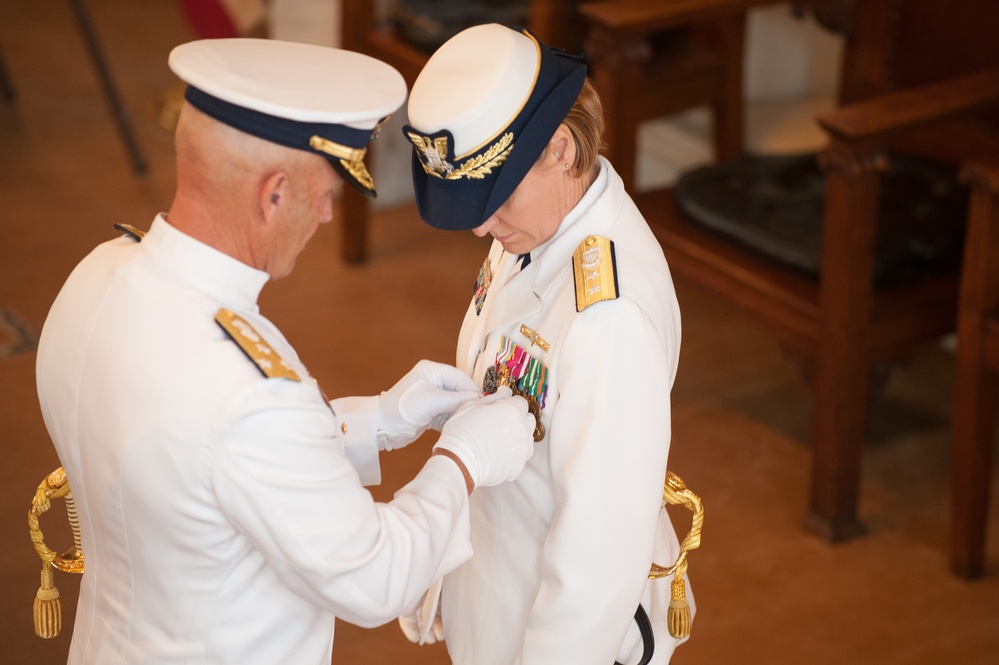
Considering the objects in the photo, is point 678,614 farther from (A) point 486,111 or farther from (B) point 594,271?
(A) point 486,111

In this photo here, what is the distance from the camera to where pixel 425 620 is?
181 cm

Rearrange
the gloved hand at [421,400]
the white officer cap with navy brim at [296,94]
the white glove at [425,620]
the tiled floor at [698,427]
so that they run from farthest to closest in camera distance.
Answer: the tiled floor at [698,427] → the white glove at [425,620] → the gloved hand at [421,400] → the white officer cap with navy brim at [296,94]

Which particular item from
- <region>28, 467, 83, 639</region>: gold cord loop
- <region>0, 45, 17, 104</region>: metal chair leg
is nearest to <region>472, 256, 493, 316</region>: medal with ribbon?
<region>28, 467, 83, 639</region>: gold cord loop

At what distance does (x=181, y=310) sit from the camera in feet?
4.18

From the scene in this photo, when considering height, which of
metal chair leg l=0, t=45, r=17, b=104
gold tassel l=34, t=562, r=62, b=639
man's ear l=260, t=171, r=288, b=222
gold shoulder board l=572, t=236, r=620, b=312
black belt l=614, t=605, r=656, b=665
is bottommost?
metal chair leg l=0, t=45, r=17, b=104

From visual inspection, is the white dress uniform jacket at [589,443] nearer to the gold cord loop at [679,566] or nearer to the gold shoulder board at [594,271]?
the gold shoulder board at [594,271]

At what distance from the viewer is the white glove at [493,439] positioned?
4.70 ft

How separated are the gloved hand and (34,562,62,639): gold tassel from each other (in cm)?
45

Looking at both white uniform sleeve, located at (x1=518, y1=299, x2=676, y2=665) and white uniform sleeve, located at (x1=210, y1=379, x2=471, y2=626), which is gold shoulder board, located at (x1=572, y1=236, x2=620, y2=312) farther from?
white uniform sleeve, located at (x1=210, y1=379, x2=471, y2=626)

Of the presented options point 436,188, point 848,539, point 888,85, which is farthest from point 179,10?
point 436,188

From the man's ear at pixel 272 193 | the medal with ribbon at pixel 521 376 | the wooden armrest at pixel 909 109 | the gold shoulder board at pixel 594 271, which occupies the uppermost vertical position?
the man's ear at pixel 272 193

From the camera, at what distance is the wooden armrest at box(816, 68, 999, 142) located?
250cm

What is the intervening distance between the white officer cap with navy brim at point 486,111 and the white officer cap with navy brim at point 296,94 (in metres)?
0.10

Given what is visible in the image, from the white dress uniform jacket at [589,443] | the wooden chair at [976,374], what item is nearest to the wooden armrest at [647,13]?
the wooden chair at [976,374]
